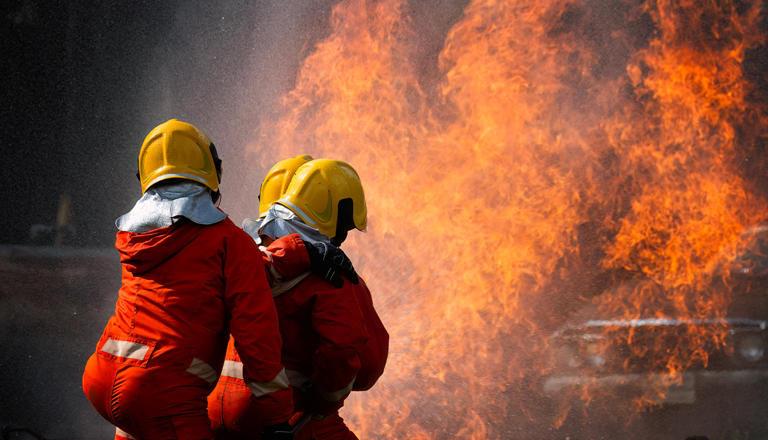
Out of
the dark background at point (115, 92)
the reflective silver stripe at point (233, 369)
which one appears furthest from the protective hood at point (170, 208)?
the dark background at point (115, 92)

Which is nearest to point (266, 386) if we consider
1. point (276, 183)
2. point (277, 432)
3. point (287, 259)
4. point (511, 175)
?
point (277, 432)

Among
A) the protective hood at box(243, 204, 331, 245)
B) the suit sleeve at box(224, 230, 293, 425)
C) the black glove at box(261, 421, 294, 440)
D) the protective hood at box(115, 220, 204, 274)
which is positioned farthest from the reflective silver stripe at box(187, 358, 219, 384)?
the protective hood at box(243, 204, 331, 245)

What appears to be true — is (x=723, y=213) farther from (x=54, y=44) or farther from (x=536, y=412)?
(x=54, y=44)

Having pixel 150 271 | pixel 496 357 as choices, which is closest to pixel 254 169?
pixel 496 357

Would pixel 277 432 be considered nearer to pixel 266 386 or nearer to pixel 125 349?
pixel 266 386

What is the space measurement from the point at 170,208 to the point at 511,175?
569 cm

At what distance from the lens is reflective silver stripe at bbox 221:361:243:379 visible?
101 inches

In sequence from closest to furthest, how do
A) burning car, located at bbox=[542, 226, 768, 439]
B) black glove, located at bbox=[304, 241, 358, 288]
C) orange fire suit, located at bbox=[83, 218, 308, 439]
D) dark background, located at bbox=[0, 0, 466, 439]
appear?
orange fire suit, located at bbox=[83, 218, 308, 439] < black glove, located at bbox=[304, 241, 358, 288] < burning car, located at bbox=[542, 226, 768, 439] < dark background, located at bbox=[0, 0, 466, 439]

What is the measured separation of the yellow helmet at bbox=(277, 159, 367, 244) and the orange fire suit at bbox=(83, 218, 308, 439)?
51cm

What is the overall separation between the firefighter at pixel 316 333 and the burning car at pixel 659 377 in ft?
12.2

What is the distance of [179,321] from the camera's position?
2279 mm

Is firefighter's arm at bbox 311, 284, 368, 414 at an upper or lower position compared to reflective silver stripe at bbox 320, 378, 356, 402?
upper

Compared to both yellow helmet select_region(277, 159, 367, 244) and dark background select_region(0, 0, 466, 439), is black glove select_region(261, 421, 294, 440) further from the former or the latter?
dark background select_region(0, 0, 466, 439)

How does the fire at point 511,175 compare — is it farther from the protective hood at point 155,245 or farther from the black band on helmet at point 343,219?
the protective hood at point 155,245
